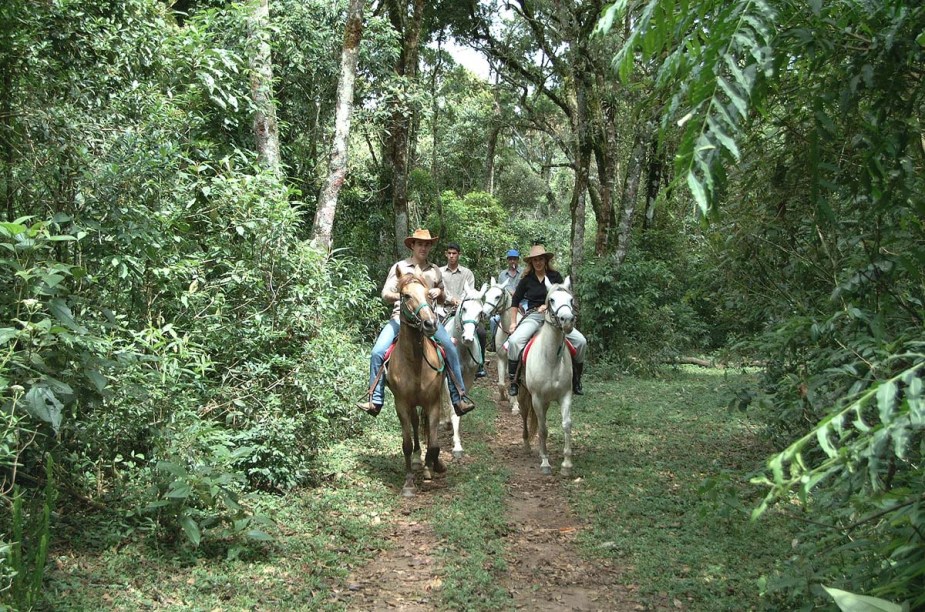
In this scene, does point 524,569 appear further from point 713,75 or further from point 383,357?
point 713,75

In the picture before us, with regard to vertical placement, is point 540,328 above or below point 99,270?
below

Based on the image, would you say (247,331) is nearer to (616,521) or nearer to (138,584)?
(138,584)

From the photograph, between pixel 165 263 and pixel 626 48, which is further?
pixel 165 263

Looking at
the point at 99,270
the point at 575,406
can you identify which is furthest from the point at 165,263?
the point at 575,406

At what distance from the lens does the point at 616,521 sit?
7078 millimetres

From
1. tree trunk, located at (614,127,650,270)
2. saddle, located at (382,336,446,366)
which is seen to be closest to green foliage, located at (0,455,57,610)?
saddle, located at (382,336,446,366)

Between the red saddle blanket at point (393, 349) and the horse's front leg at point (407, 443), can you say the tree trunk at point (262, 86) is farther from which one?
the horse's front leg at point (407, 443)

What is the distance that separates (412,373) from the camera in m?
7.96

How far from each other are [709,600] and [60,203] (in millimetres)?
5995

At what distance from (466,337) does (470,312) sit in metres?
0.53

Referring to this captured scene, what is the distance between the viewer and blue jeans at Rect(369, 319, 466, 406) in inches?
324

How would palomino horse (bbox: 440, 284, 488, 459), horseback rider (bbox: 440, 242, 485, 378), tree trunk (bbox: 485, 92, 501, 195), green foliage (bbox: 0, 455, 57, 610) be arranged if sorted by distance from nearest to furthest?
green foliage (bbox: 0, 455, 57, 610) < palomino horse (bbox: 440, 284, 488, 459) < horseback rider (bbox: 440, 242, 485, 378) < tree trunk (bbox: 485, 92, 501, 195)

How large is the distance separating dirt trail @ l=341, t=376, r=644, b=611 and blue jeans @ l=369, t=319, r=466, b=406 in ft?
4.12

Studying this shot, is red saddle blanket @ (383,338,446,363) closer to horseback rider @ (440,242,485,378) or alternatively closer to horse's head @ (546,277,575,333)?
horse's head @ (546,277,575,333)
